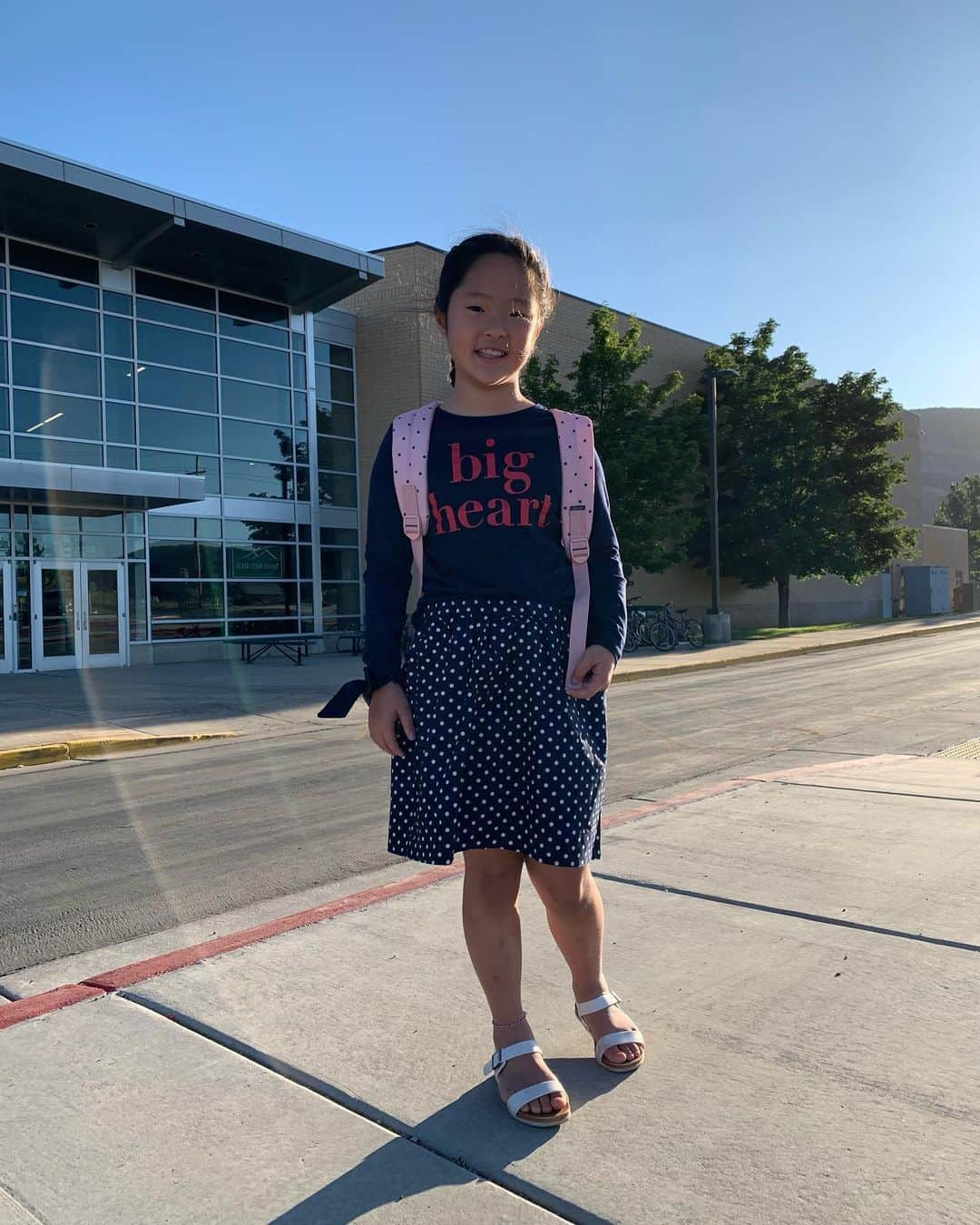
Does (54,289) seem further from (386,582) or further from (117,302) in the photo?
(386,582)

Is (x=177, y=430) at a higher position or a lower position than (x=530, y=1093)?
higher

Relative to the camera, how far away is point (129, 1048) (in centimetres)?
261

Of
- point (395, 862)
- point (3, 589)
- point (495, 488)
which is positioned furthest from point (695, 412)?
point (495, 488)

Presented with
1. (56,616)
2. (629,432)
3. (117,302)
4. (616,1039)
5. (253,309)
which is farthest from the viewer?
(629,432)

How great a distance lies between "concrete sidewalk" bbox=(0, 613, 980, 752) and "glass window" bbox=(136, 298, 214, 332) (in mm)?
7446

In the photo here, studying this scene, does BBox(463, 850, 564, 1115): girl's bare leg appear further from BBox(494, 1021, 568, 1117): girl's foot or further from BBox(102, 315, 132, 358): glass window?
BBox(102, 315, 132, 358): glass window

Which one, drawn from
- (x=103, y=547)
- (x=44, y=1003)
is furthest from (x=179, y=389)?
(x=44, y=1003)

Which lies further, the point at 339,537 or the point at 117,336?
the point at 339,537

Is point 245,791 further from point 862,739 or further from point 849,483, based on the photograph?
point 849,483

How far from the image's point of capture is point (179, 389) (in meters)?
22.0

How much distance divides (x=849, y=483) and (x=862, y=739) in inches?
1190

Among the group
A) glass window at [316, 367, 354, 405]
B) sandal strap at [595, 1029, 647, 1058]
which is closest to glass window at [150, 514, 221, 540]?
glass window at [316, 367, 354, 405]

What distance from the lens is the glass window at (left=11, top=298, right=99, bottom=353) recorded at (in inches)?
768

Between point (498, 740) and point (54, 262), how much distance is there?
21121 millimetres
